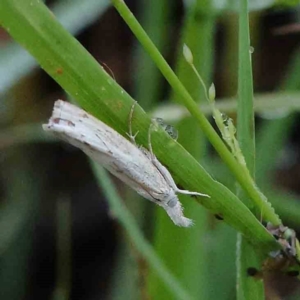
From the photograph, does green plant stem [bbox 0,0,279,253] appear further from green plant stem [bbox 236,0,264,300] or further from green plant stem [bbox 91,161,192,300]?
green plant stem [bbox 91,161,192,300]

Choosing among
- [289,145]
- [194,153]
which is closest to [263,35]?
[289,145]

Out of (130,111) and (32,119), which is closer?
(130,111)

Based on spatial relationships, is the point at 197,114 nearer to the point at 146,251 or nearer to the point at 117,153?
the point at 117,153

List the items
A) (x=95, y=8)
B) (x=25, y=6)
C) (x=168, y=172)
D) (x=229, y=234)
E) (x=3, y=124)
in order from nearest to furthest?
(x=25, y=6) < (x=168, y=172) < (x=229, y=234) < (x=95, y=8) < (x=3, y=124)

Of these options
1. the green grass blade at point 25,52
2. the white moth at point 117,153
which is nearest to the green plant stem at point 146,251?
the white moth at point 117,153

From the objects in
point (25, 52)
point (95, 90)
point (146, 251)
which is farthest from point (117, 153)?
point (25, 52)

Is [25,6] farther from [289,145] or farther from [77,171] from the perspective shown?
[289,145]

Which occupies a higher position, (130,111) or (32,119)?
(32,119)

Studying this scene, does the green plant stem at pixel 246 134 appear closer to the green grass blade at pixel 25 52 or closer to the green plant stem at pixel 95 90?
the green plant stem at pixel 95 90

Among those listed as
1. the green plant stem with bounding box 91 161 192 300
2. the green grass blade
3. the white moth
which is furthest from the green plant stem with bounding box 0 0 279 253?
the green grass blade
